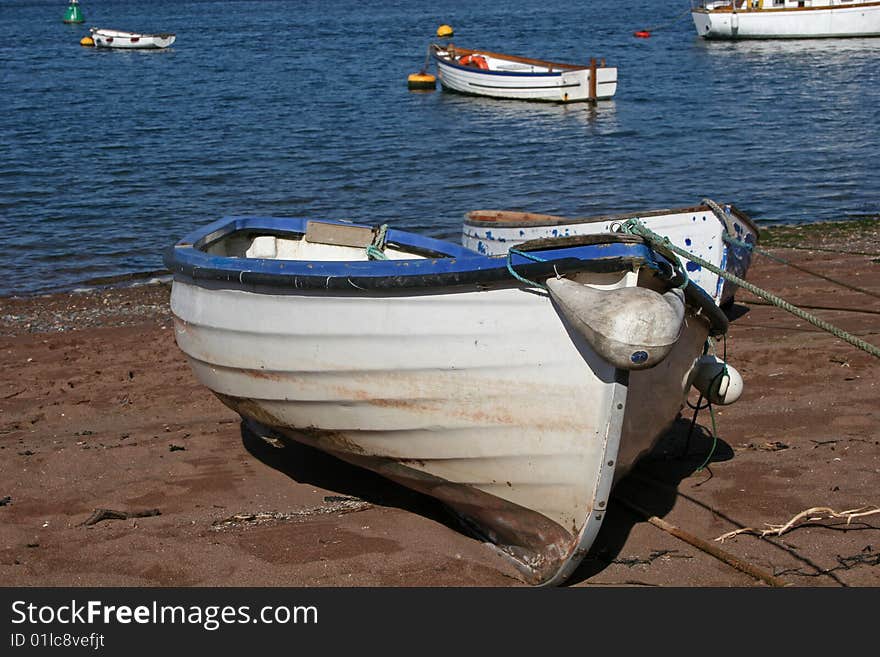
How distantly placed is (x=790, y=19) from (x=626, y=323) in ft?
128

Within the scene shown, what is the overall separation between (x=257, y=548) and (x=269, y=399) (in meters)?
0.82

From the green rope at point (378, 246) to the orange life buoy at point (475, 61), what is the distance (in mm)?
24164

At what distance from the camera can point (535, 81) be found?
1104 inches

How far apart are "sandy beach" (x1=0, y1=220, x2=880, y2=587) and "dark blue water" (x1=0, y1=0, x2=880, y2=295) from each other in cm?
588

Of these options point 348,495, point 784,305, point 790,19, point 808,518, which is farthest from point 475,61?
point 784,305

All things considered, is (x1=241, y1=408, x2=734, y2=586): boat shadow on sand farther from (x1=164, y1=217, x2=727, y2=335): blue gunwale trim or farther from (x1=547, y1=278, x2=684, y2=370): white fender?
(x1=547, y1=278, x2=684, y2=370): white fender

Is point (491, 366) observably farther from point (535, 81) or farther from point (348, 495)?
point (535, 81)

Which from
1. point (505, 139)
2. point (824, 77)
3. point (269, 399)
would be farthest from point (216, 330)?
point (824, 77)

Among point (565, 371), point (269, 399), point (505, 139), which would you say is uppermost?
point (565, 371)

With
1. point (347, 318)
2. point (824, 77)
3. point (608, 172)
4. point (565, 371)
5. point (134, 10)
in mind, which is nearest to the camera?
point (565, 371)

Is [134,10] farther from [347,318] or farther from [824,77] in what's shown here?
[347,318]

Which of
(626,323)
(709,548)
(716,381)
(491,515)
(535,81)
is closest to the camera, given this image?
(626,323)

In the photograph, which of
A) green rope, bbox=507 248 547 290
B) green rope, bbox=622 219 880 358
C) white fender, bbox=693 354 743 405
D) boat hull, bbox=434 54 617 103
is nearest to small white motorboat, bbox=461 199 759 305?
white fender, bbox=693 354 743 405

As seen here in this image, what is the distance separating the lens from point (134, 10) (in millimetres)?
67625
